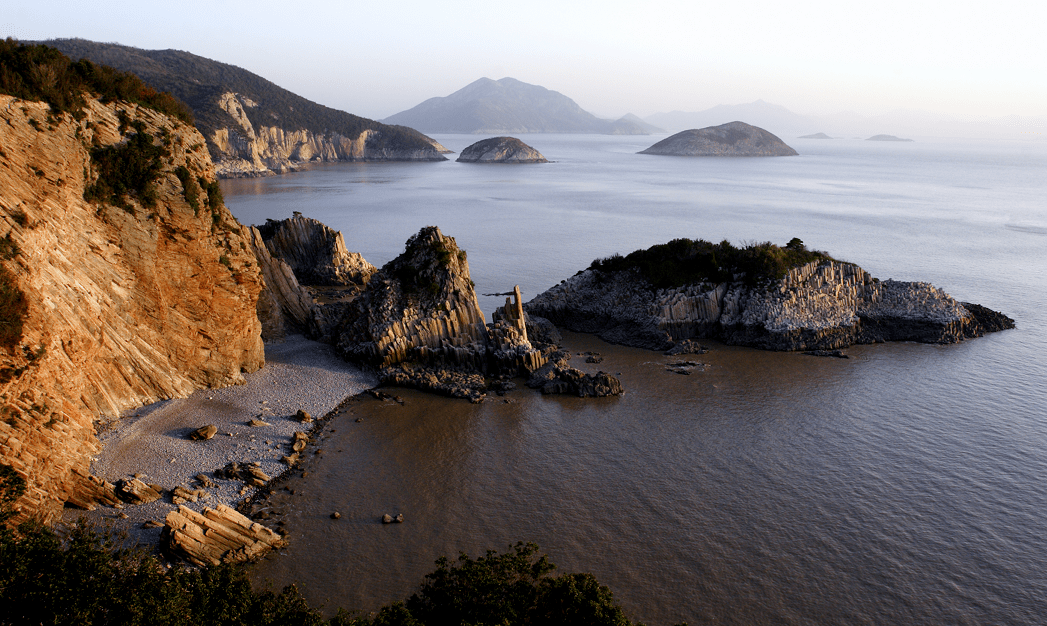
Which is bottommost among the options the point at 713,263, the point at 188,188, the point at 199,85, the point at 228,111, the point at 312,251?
the point at 312,251

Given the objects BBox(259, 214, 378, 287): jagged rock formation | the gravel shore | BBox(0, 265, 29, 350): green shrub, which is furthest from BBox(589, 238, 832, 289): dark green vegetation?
BBox(0, 265, 29, 350): green shrub

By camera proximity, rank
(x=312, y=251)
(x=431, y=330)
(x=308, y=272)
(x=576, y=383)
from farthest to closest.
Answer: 1. (x=312, y=251)
2. (x=308, y=272)
3. (x=431, y=330)
4. (x=576, y=383)

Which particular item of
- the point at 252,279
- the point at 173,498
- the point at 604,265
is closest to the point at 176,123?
the point at 252,279

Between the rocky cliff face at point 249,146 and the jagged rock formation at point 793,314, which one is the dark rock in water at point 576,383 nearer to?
the jagged rock formation at point 793,314

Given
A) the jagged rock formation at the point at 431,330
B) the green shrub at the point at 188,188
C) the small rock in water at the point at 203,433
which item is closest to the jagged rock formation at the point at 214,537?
the small rock in water at the point at 203,433

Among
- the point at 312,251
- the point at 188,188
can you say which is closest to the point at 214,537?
the point at 188,188

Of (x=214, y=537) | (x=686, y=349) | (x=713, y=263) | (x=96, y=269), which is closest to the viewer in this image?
(x=214, y=537)

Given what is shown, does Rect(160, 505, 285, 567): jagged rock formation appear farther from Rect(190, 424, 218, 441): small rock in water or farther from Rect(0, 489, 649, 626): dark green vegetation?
Rect(190, 424, 218, 441): small rock in water

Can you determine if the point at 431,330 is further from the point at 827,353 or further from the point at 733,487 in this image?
the point at 827,353
